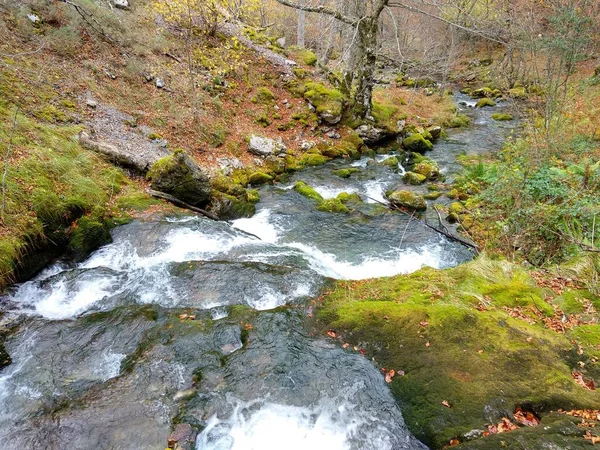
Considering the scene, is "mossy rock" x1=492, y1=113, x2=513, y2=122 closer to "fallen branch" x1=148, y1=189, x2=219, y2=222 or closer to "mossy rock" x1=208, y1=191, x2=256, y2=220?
"mossy rock" x1=208, y1=191, x2=256, y2=220

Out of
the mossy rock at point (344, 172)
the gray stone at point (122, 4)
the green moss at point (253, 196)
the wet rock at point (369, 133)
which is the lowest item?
the green moss at point (253, 196)

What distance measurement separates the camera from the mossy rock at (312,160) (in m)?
13.0

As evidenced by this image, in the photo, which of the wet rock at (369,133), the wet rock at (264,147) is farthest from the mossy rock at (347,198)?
the wet rock at (369,133)

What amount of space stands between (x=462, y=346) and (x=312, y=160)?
10.0 m

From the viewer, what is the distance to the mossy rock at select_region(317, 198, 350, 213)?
32.8ft

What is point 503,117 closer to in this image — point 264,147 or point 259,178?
point 264,147

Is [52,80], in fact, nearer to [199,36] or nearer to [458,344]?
[199,36]

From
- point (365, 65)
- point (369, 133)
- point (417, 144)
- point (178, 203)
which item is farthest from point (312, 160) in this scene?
point (178, 203)

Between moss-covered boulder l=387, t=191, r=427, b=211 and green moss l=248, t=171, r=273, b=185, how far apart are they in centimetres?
412

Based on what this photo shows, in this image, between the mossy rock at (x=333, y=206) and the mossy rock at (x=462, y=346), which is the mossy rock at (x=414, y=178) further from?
the mossy rock at (x=462, y=346)

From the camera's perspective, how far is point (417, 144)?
14789mm

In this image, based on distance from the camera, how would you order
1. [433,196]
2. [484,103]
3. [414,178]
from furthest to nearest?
[484,103], [414,178], [433,196]

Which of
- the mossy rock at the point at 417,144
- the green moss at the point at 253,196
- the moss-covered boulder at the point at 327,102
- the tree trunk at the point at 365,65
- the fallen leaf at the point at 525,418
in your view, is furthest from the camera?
the mossy rock at the point at 417,144

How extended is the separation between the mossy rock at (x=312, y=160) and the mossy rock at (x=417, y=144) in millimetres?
4263
